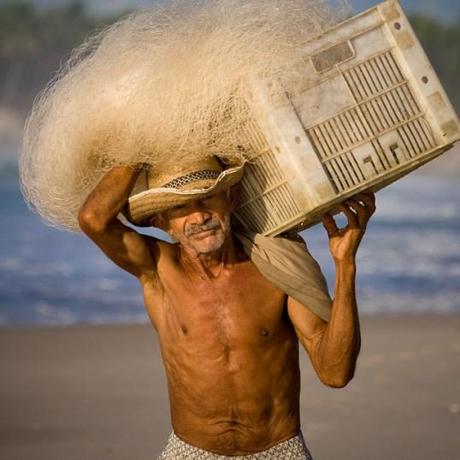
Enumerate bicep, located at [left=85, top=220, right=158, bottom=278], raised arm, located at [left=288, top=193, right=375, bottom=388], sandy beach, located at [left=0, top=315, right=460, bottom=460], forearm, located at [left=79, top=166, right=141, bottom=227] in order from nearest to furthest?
raised arm, located at [left=288, top=193, right=375, bottom=388] → forearm, located at [left=79, top=166, right=141, bottom=227] → bicep, located at [left=85, top=220, right=158, bottom=278] → sandy beach, located at [left=0, top=315, right=460, bottom=460]


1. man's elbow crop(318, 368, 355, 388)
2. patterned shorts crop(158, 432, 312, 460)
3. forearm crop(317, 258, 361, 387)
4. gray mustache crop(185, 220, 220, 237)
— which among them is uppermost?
gray mustache crop(185, 220, 220, 237)

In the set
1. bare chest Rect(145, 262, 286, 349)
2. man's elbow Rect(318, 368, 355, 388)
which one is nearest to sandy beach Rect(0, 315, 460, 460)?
bare chest Rect(145, 262, 286, 349)

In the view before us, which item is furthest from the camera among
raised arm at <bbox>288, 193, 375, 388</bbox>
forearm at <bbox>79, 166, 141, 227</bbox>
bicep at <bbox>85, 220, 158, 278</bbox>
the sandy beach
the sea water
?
the sea water

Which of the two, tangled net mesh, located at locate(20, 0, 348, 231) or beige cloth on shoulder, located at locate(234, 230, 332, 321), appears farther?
beige cloth on shoulder, located at locate(234, 230, 332, 321)

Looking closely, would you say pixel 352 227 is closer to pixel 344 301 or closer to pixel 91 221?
pixel 344 301

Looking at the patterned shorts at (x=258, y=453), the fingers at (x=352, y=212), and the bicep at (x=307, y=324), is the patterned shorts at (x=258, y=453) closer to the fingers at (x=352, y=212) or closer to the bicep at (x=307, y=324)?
the bicep at (x=307, y=324)

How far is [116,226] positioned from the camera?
3248 mm

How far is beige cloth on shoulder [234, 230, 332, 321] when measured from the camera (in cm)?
314

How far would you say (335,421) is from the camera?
662 centimetres

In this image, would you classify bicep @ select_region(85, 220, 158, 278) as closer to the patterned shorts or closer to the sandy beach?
the patterned shorts

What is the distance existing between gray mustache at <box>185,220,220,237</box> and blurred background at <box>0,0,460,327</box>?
9.94ft

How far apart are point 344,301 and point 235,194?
1.31 ft

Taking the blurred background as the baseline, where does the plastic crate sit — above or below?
above

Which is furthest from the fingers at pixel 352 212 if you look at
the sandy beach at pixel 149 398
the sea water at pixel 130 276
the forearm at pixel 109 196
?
the sea water at pixel 130 276
